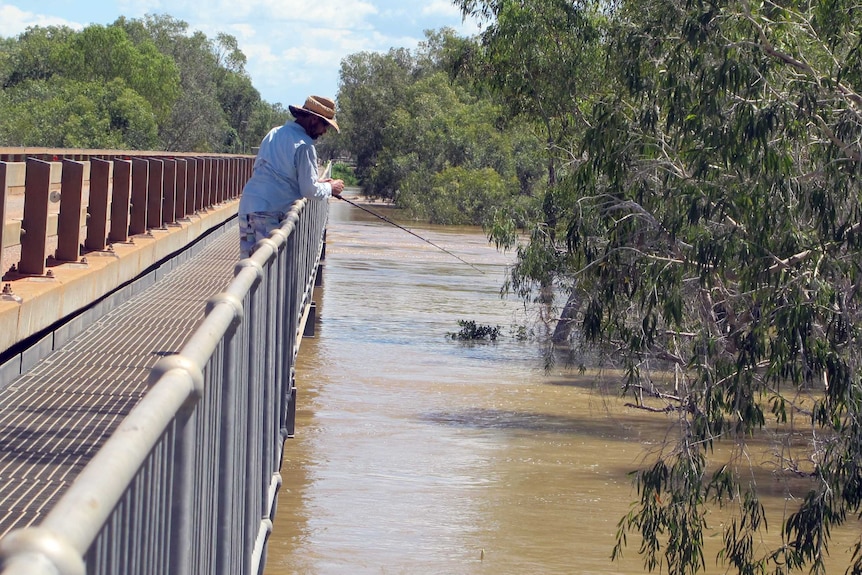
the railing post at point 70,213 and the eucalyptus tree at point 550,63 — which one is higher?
the eucalyptus tree at point 550,63

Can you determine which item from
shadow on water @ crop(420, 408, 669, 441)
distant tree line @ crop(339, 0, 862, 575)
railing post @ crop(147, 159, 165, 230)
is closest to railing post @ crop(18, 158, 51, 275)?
distant tree line @ crop(339, 0, 862, 575)

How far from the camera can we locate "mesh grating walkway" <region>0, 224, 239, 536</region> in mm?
4066

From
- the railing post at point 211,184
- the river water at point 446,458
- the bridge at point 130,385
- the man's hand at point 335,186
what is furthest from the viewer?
the railing post at point 211,184

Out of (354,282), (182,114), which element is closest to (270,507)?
(354,282)

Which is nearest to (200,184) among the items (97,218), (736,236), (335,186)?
(97,218)

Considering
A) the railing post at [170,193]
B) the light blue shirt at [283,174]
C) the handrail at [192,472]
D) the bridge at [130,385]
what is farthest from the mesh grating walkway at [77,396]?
the railing post at [170,193]

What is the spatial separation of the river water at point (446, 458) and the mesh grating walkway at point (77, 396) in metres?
2.79

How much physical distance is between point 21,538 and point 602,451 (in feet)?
46.0

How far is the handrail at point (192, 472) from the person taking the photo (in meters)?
1.27

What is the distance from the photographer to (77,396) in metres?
5.54

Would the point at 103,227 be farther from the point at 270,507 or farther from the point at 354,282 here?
the point at 354,282

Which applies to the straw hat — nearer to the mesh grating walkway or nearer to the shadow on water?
the mesh grating walkway

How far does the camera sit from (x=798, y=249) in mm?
7668

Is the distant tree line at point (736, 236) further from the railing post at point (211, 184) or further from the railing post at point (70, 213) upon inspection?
the railing post at point (211, 184)
